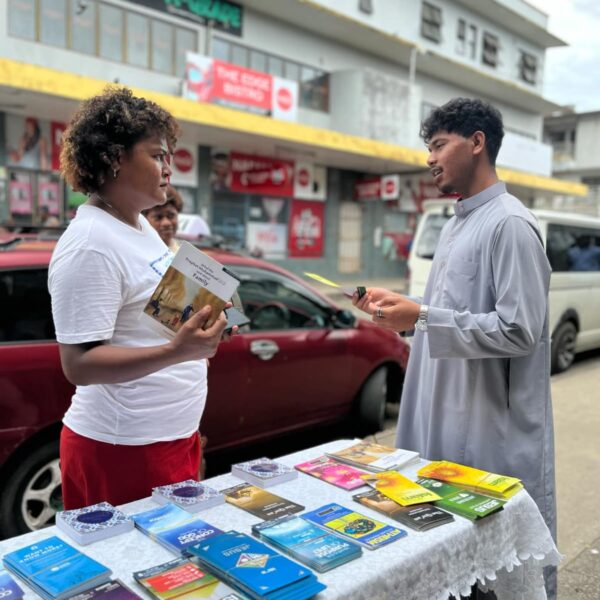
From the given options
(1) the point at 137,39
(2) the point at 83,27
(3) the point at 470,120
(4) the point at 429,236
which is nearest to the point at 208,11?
(1) the point at 137,39

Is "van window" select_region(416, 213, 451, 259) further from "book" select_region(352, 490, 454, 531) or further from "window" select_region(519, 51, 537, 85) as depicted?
"window" select_region(519, 51, 537, 85)

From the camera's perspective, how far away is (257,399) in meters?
4.03

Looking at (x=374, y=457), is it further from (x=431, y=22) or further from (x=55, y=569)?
(x=431, y=22)

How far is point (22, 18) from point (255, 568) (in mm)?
13520

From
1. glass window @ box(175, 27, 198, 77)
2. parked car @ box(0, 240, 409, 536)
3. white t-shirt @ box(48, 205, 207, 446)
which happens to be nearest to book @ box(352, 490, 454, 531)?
white t-shirt @ box(48, 205, 207, 446)

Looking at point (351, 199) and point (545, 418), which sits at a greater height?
point (351, 199)

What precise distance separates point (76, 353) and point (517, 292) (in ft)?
4.21

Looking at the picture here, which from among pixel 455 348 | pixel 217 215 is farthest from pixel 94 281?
pixel 217 215

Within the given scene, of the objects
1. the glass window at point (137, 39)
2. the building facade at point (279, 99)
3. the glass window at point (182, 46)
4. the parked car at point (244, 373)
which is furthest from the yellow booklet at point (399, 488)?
the glass window at point (182, 46)

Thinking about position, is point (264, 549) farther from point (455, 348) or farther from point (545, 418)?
point (545, 418)

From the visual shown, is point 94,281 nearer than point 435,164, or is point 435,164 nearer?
point 94,281

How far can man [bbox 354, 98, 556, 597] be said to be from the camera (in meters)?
1.87

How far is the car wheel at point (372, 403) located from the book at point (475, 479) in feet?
9.85

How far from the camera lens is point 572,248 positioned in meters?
7.63
